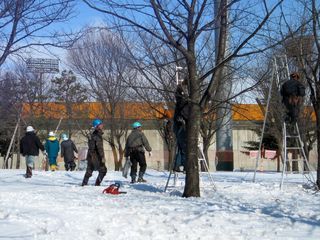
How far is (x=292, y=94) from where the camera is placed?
11.3 m

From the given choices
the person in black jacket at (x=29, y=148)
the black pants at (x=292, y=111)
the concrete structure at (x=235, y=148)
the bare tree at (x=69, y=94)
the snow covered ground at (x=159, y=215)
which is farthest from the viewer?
the concrete structure at (x=235, y=148)

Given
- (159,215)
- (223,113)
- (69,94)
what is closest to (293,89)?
(159,215)

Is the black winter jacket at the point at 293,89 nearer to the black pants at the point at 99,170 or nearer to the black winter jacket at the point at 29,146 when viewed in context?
the black pants at the point at 99,170

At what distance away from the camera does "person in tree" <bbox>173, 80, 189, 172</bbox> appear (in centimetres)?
1079

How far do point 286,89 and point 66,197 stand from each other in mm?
4982

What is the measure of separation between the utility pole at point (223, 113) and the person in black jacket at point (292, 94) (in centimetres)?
172

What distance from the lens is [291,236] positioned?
634 cm

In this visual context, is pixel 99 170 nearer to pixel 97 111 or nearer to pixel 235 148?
pixel 97 111

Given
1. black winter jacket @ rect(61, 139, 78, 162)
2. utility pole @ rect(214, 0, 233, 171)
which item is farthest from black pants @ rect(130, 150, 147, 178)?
→ black winter jacket @ rect(61, 139, 78, 162)

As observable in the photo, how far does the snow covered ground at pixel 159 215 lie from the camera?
661cm

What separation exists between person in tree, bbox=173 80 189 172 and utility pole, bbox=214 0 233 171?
96 cm

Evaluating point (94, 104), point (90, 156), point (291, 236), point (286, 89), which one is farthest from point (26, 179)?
point (94, 104)

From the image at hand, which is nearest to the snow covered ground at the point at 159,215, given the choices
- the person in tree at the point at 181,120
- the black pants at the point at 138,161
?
the person in tree at the point at 181,120

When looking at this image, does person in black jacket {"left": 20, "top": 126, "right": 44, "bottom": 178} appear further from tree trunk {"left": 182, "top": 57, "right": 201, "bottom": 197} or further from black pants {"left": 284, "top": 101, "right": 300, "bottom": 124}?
black pants {"left": 284, "top": 101, "right": 300, "bottom": 124}
